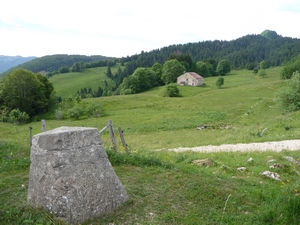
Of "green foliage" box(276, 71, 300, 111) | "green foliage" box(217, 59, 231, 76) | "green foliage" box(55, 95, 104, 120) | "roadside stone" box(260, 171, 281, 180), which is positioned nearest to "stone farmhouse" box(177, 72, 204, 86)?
"green foliage" box(217, 59, 231, 76)

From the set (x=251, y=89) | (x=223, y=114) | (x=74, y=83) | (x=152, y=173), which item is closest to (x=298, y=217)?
(x=152, y=173)

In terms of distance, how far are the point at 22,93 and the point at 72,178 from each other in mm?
62326

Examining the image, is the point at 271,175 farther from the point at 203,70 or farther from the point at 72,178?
the point at 203,70

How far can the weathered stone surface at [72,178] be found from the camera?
5.84m

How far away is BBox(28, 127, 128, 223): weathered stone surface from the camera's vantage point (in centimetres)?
584

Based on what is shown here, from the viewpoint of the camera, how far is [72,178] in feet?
19.6

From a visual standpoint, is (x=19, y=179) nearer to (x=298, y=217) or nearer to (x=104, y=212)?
(x=104, y=212)

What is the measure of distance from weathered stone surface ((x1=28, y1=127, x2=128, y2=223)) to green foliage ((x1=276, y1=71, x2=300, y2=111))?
31881 millimetres

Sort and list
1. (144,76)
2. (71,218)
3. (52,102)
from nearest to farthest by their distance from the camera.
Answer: (71,218) < (52,102) < (144,76)

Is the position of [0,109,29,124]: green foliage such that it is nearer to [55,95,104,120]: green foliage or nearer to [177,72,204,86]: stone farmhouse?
[55,95,104,120]: green foliage

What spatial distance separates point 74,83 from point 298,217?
515 feet

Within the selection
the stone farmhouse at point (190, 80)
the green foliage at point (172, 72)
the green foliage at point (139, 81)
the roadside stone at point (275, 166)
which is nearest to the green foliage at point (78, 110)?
the green foliage at point (139, 81)

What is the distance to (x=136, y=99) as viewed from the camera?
67.6 metres

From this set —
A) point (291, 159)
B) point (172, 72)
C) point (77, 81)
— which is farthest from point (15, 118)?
point (77, 81)
